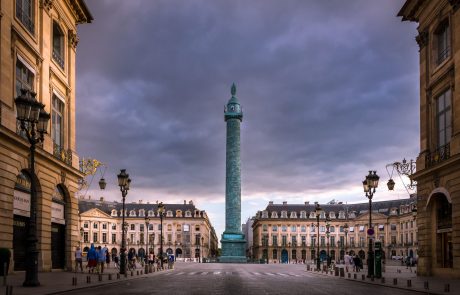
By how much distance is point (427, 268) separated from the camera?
137ft

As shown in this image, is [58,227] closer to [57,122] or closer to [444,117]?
[57,122]

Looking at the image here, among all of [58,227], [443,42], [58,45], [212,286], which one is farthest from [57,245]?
[443,42]

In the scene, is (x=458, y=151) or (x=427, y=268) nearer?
(x=458, y=151)

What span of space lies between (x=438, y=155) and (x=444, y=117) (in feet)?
8.16

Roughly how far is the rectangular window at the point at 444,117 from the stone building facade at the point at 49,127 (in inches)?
960

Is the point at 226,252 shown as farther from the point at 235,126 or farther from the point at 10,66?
the point at 10,66

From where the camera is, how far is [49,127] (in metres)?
39.5

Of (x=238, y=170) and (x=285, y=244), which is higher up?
(x=238, y=170)

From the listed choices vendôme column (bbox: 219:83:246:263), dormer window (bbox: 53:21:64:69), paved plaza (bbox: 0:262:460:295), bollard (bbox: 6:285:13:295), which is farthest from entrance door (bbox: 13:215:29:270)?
vendôme column (bbox: 219:83:246:263)

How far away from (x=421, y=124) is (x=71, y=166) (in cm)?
2434

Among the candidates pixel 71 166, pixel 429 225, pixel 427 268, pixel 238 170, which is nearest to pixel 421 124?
pixel 429 225

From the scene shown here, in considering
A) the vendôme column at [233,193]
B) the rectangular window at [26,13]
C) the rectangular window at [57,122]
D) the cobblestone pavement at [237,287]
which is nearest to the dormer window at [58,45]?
the rectangular window at [57,122]

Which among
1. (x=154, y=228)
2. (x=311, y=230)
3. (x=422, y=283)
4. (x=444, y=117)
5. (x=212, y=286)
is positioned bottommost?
(x=311, y=230)

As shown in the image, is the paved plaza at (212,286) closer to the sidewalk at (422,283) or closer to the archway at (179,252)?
the sidewalk at (422,283)
